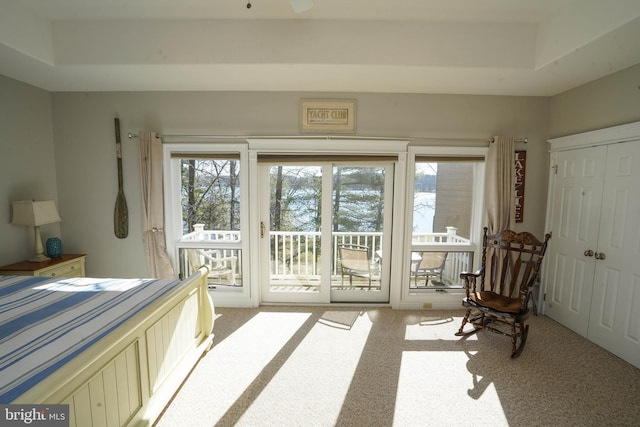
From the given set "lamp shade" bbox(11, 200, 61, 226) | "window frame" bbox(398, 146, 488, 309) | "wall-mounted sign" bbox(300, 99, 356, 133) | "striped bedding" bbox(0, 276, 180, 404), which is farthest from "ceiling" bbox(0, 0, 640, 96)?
"striped bedding" bbox(0, 276, 180, 404)

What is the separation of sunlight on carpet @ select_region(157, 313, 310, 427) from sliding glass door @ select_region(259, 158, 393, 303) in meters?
0.54

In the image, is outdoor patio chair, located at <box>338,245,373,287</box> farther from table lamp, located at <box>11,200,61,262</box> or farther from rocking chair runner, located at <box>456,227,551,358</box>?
table lamp, located at <box>11,200,61,262</box>

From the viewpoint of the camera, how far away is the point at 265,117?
3016mm

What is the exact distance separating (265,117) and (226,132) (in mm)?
473

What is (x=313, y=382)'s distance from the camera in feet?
6.60

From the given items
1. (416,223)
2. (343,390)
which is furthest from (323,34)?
(343,390)

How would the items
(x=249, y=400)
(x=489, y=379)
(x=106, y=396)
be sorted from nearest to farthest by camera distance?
(x=106, y=396) < (x=249, y=400) < (x=489, y=379)

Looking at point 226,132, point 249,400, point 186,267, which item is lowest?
point 249,400

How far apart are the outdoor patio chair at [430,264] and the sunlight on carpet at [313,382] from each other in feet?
3.61

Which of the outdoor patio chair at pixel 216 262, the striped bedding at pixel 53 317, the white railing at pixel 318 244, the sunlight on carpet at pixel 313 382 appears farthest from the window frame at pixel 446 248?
the striped bedding at pixel 53 317

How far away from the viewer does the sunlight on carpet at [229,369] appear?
1727 mm

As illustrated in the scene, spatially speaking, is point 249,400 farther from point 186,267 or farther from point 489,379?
point 186,267

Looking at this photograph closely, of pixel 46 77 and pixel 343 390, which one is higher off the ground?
pixel 46 77

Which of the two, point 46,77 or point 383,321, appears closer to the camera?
point 46,77
